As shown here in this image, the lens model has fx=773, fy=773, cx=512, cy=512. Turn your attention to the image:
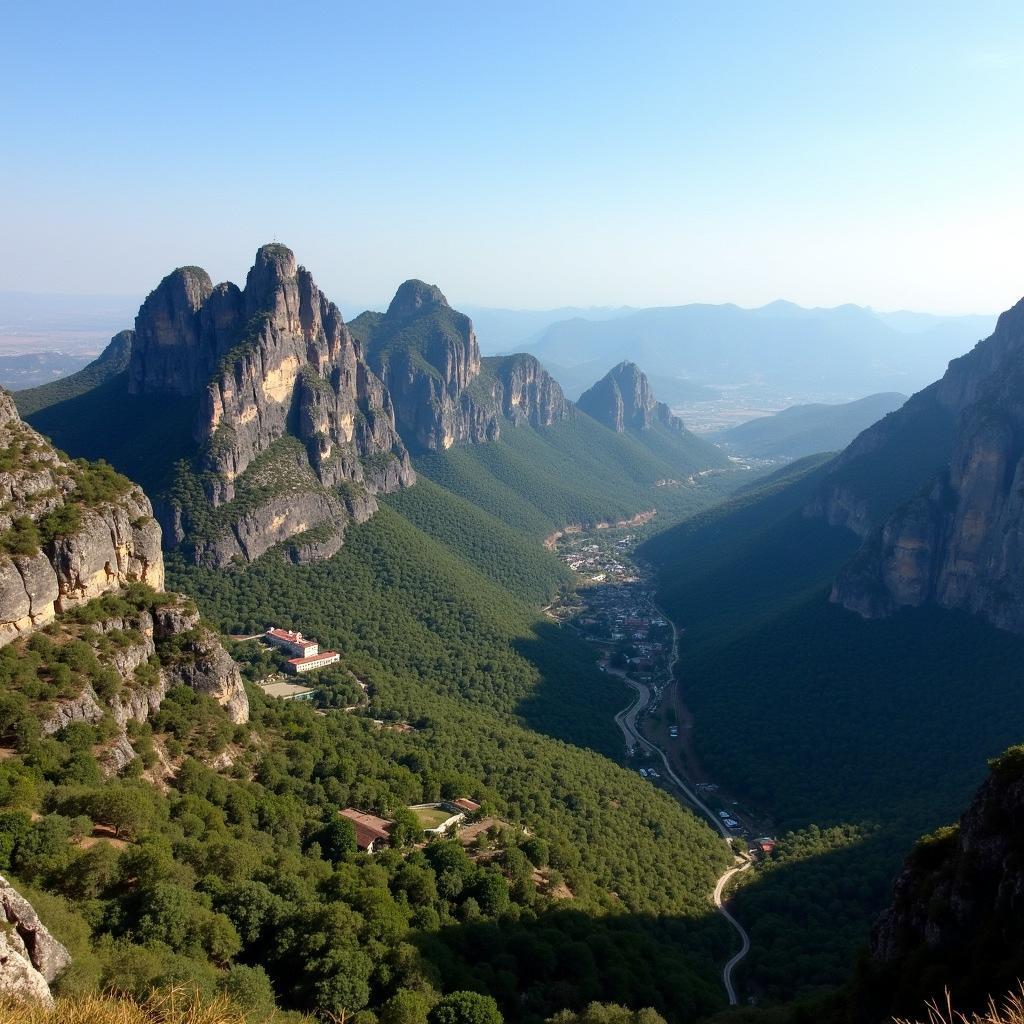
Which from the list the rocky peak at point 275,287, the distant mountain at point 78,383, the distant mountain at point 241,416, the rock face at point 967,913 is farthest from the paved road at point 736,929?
the distant mountain at point 78,383

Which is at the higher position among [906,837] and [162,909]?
[162,909]

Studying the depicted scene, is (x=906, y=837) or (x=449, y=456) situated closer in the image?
(x=906, y=837)

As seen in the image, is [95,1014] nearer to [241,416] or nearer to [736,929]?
[736,929]

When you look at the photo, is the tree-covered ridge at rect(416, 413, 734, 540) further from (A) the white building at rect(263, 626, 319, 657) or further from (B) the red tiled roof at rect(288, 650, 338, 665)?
(B) the red tiled roof at rect(288, 650, 338, 665)

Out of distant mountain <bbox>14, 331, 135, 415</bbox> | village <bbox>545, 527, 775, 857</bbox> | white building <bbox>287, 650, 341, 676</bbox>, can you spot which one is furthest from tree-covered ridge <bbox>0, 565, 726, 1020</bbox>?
distant mountain <bbox>14, 331, 135, 415</bbox>

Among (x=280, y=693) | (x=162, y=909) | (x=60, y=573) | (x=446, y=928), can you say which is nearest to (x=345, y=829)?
(x=446, y=928)

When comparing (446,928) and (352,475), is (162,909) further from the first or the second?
(352,475)
